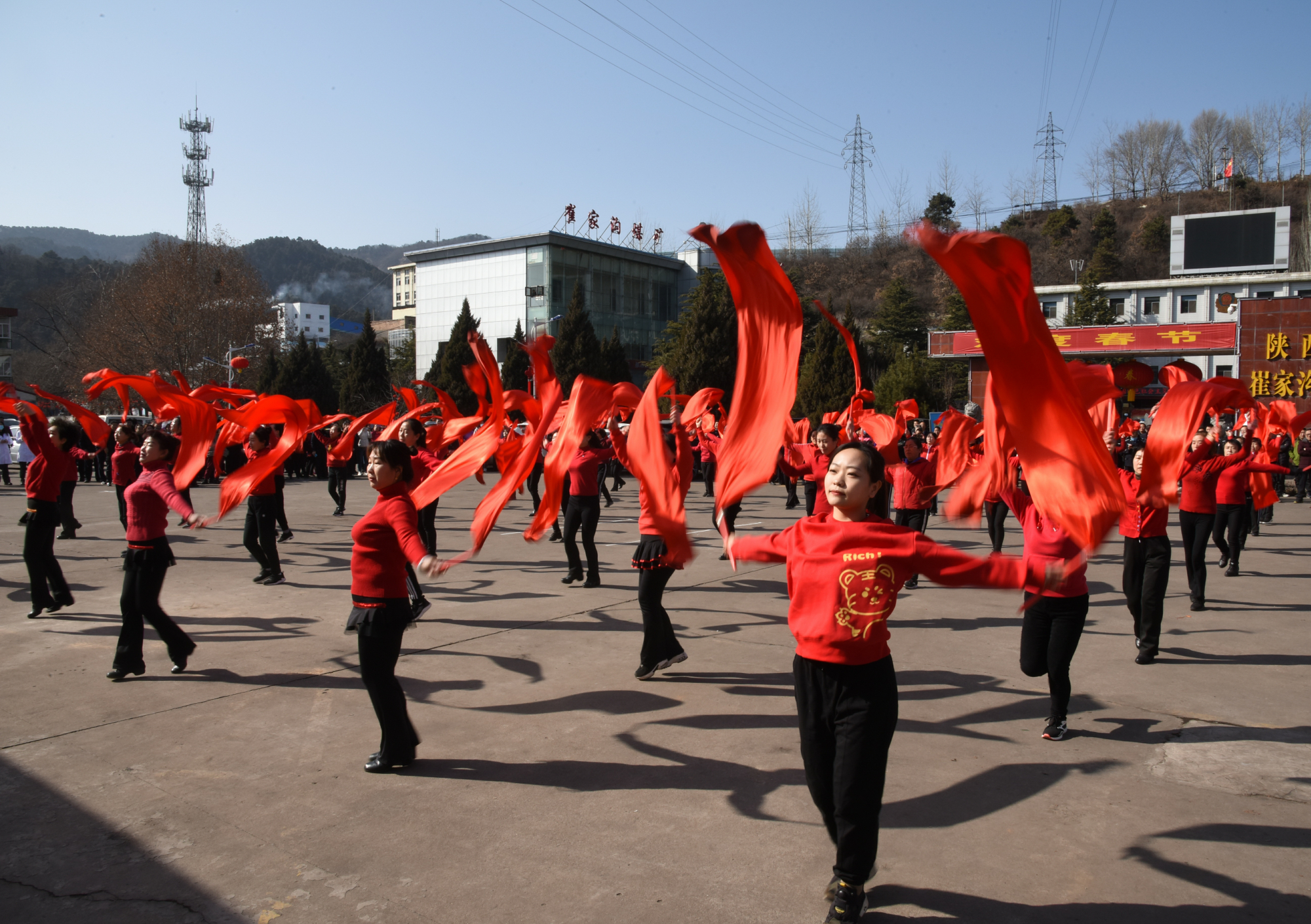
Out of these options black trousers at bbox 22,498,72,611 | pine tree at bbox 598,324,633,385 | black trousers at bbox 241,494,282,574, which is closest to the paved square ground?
black trousers at bbox 22,498,72,611

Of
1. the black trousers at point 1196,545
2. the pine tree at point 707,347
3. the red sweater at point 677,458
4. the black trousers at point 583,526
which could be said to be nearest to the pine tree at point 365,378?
the pine tree at point 707,347

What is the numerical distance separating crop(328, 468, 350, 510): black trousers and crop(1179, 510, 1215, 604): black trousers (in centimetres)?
1315

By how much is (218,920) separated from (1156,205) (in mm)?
94096

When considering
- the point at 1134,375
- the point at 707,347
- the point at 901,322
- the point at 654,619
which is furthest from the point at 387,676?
the point at 901,322

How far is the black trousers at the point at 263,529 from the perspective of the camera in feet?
30.6

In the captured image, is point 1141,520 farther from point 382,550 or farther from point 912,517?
point 382,550

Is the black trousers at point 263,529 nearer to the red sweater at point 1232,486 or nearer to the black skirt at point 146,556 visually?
the black skirt at point 146,556

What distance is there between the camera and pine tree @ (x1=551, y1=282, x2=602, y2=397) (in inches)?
1710

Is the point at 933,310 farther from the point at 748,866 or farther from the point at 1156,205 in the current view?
the point at 748,866

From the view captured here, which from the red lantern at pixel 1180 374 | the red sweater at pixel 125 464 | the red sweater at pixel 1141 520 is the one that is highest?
the red lantern at pixel 1180 374

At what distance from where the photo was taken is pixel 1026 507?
17.6 feet

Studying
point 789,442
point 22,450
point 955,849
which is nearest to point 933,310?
point 22,450

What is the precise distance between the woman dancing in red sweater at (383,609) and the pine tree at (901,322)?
52.2 meters

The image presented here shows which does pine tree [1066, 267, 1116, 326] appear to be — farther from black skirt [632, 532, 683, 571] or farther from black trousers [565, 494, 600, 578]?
black skirt [632, 532, 683, 571]
